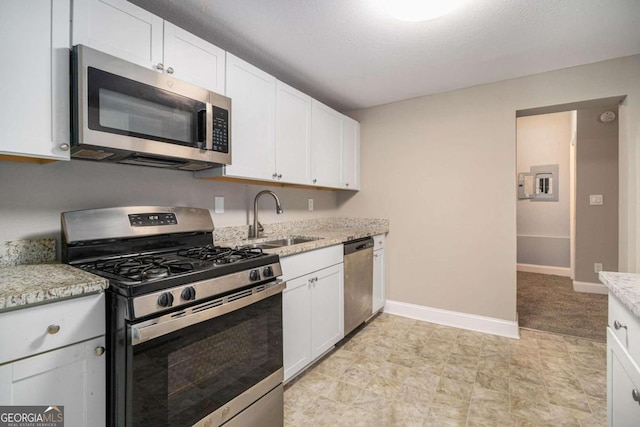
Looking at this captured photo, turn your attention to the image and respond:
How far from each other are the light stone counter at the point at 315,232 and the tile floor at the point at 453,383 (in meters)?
Result: 0.93

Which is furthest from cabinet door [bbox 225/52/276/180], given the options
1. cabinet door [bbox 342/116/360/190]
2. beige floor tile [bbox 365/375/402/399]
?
beige floor tile [bbox 365/375/402/399]

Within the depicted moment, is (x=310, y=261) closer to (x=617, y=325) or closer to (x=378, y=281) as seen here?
(x=378, y=281)

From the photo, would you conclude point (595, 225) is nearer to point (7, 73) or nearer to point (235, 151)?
point (235, 151)

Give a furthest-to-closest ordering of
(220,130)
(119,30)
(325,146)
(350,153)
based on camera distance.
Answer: (350,153) < (325,146) < (220,130) < (119,30)

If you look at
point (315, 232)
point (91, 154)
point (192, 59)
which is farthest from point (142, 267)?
point (315, 232)

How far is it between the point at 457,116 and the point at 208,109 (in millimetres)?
2440

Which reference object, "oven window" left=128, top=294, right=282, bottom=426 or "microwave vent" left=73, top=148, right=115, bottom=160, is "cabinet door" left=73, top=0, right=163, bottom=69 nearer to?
"microwave vent" left=73, top=148, right=115, bottom=160

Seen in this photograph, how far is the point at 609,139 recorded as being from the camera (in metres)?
3.94

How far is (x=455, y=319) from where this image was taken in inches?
120

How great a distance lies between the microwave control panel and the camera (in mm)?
1769

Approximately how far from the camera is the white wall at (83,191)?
54.0 inches

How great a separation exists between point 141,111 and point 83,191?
54 centimetres

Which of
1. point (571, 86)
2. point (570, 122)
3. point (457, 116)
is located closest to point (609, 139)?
point (570, 122)
